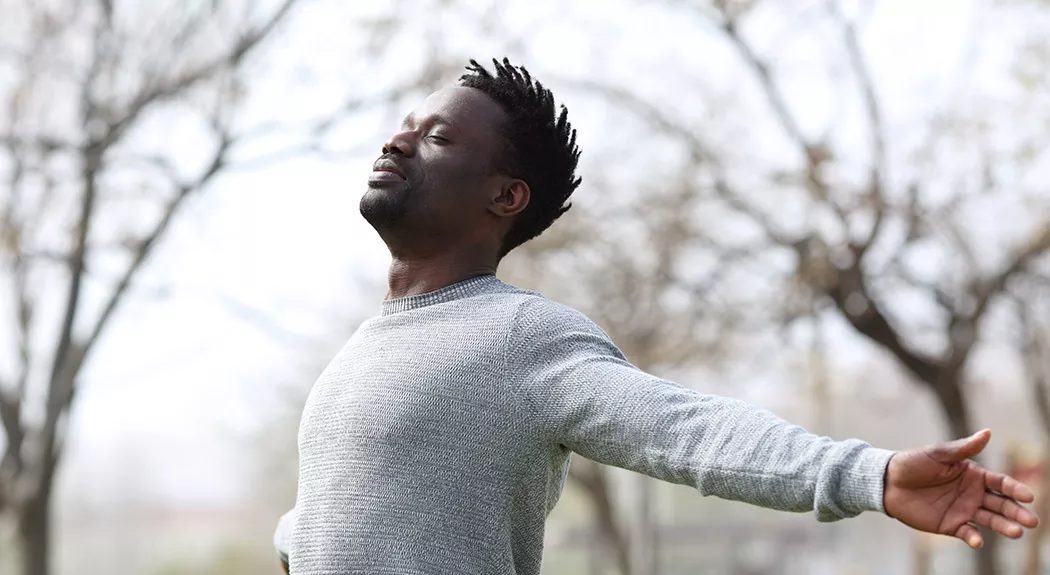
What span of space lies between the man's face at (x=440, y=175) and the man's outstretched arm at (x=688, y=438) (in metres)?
0.26

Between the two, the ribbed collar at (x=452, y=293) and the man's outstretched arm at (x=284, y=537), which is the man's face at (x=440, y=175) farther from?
the man's outstretched arm at (x=284, y=537)

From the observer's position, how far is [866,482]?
63.5 inches

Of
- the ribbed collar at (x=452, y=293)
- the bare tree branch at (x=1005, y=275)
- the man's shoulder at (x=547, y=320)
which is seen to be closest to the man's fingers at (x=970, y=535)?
→ the man's shoulder at (x=547, y=320)

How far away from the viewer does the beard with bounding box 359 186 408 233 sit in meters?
2.26

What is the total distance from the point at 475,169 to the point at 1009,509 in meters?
1.15

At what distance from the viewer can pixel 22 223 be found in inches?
348

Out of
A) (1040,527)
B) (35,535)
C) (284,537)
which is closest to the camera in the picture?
(284,537)

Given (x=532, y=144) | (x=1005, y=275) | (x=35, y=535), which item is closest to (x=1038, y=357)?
(x=1005, y=275)

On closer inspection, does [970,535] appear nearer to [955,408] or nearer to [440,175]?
[440,175]

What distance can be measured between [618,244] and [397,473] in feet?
40.0

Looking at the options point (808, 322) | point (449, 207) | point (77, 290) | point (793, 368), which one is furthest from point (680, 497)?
point (449, 207)

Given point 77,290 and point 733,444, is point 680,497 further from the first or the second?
point 733,444

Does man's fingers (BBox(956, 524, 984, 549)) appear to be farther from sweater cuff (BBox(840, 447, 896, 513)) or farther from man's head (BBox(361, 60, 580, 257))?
man's head (BBox(361, 60, 580, 257))

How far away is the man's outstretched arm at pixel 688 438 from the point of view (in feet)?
5.32
